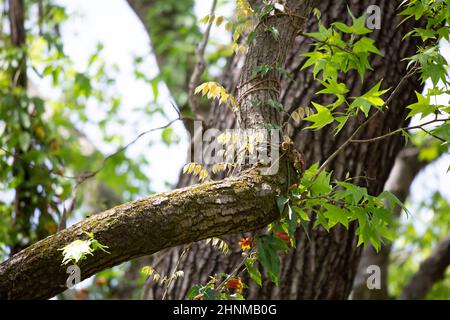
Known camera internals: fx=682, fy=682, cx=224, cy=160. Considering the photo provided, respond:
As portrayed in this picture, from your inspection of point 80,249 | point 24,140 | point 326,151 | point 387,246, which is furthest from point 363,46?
point 24,140

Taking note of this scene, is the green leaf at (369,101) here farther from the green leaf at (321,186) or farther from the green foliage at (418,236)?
the green foliage at (418,236)

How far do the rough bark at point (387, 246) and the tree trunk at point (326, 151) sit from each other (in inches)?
30.3

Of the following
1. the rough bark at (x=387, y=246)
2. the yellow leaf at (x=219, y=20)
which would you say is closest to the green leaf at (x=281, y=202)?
the yellow leaf at (x=219, y=20)

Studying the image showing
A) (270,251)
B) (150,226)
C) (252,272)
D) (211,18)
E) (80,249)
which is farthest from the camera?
(211,18)

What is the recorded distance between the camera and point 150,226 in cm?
202

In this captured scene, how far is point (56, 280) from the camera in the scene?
1961 millimetres

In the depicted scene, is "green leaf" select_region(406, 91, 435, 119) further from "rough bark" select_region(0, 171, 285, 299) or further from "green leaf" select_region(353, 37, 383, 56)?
"rough bark" select_region(0, 171, 285, 299)

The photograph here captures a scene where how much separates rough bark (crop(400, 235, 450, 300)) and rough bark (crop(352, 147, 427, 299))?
0.55 feet

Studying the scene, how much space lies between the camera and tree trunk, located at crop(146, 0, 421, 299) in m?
3.26

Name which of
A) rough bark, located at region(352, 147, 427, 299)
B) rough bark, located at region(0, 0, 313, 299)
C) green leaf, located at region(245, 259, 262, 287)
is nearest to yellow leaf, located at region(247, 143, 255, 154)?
rough bark, located at region(0, 0, 313, 299)

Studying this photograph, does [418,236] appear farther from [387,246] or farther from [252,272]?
[252,272]

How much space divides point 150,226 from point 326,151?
57.8 inches

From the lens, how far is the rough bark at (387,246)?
411 cm
